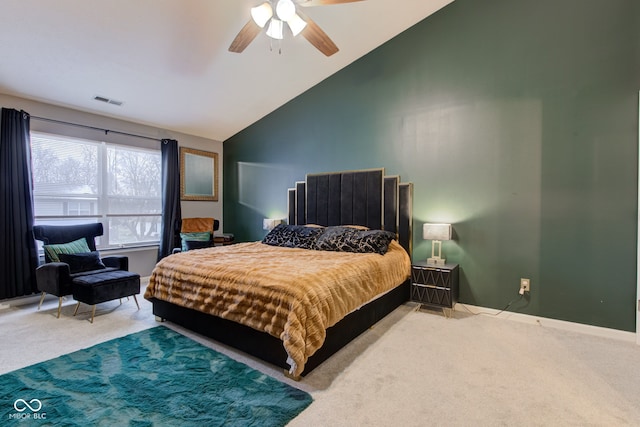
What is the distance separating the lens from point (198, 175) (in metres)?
5.69

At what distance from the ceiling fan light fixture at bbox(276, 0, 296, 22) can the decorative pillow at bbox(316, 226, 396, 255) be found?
7.71ft

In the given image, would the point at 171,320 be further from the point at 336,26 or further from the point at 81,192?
the point at 336,26

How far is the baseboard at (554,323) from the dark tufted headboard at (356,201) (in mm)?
1015

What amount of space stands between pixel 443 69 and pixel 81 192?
5147 mm

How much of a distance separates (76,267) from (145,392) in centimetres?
242

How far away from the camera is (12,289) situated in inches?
142

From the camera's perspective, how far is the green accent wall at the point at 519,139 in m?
2.87

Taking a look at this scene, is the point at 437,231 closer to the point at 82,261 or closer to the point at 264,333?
the point at 264,333

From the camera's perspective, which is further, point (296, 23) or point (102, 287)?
point (102, 287)

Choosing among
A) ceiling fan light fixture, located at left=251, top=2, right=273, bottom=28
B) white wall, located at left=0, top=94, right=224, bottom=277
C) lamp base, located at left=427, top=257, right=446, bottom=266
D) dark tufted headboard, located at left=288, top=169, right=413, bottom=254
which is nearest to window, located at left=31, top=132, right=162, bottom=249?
white wall, located at left=0, top=94, right=224, bottom=277

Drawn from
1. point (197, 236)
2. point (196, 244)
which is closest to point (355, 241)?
point (196, 244)

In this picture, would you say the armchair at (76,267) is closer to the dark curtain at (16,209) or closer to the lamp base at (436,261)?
the dark curtain at (16,209)

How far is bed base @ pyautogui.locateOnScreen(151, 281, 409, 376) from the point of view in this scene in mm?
2250

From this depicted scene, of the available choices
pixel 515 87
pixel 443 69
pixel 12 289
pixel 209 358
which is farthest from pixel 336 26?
pixel 12 289
